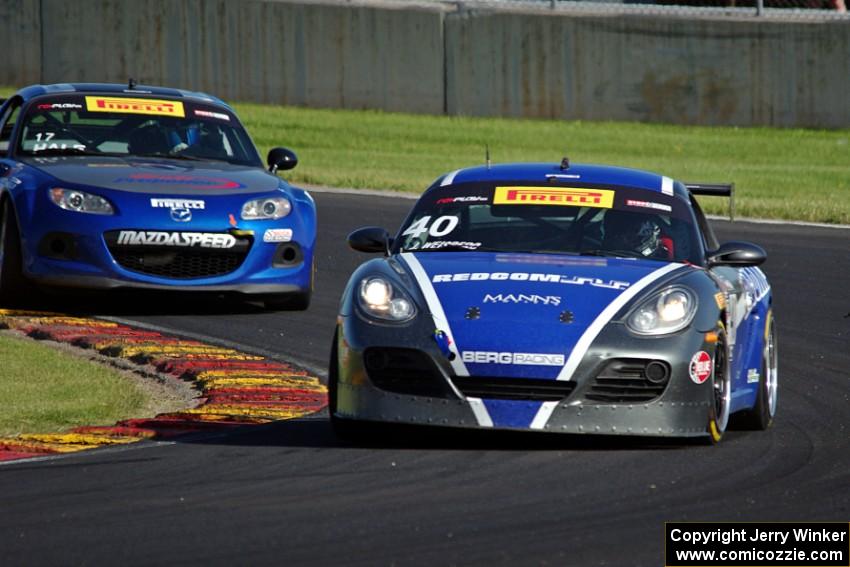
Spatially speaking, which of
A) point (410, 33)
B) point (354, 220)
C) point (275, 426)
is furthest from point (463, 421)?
point (410, 33)

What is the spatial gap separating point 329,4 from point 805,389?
16.9m

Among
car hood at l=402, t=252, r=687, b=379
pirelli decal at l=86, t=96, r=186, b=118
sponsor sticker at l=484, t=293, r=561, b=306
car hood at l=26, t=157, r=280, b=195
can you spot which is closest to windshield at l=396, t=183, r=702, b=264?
car hood at l=402, t=252, r=687, b=379

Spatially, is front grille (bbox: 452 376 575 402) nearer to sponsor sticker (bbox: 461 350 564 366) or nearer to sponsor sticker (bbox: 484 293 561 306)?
sponsor sticker (bbox: 461 350 564 366)

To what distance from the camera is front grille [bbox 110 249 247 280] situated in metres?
12.3

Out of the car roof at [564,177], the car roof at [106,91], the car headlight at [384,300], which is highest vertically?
the car roof at [106,91]

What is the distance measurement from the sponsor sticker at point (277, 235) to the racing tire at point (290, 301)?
0.36 meters

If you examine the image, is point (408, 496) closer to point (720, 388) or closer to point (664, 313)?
point (664, 313)

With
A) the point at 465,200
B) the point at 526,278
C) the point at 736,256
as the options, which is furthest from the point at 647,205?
the point at 526,278

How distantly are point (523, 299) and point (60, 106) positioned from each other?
21.1ft

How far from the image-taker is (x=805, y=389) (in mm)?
10281

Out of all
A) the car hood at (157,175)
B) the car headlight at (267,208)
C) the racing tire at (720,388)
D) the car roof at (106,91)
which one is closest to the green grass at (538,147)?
the car roof at (106,91)

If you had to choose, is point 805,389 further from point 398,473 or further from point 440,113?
point 440,113

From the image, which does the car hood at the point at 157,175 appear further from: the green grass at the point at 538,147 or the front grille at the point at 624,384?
the green grass at the point at 538,147

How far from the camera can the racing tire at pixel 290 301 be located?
42.1 ft
